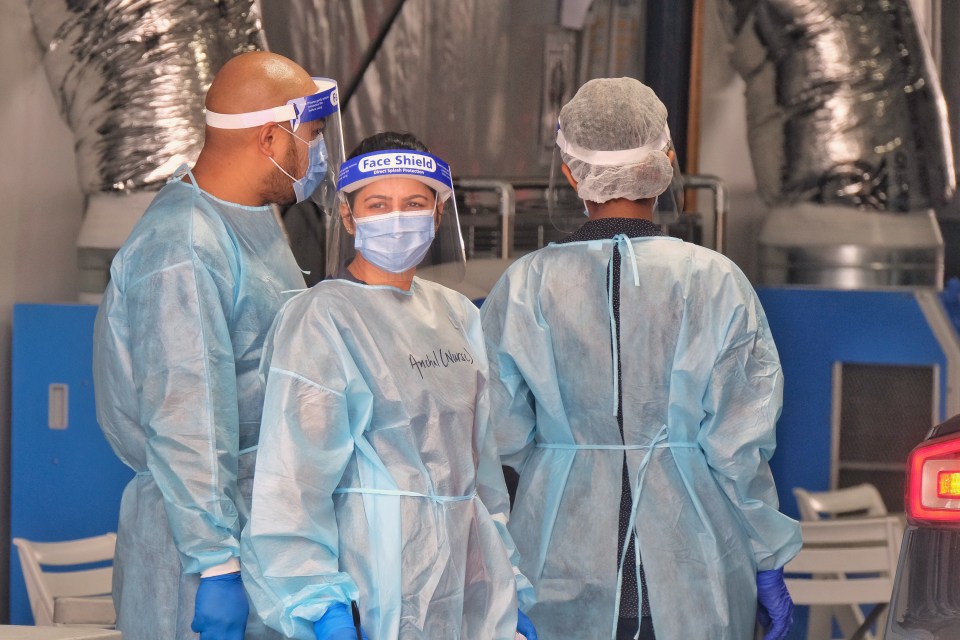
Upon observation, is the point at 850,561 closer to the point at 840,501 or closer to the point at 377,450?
the point at 840,501

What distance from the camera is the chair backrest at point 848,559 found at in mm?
3006

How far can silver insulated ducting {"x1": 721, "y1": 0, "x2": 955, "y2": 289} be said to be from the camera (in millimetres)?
3254

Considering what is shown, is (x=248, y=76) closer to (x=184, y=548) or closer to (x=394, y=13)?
(x=184, y=548)

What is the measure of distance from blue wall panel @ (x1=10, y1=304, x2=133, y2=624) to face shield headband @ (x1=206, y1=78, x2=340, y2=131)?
130 centimetres

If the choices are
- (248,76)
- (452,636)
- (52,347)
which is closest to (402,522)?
(452,636)

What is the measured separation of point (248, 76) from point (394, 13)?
2.32 metres

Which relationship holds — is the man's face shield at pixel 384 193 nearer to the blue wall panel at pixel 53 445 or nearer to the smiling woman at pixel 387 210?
the smiling woman at pixel 387 210

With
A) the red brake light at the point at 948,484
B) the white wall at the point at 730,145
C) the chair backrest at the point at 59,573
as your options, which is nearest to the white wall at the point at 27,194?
the chair backrest at the point at 59,573

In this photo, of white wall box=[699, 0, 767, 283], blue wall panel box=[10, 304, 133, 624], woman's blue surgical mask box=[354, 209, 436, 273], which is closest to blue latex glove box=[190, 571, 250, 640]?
woman's blue surgical mask box=[354, 209, 436, 273]

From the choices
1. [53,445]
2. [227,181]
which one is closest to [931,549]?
[227,181]

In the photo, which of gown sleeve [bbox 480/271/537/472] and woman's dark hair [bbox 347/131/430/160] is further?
gown sleeve [bbox 480/271/537/472]

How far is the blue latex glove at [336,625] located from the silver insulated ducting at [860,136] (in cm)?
229

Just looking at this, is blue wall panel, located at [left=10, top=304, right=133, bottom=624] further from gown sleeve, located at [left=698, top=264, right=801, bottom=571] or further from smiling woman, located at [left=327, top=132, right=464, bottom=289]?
gown sleeve, located at [left=698, top=264, right=801, bottom=571]

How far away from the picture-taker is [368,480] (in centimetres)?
156
